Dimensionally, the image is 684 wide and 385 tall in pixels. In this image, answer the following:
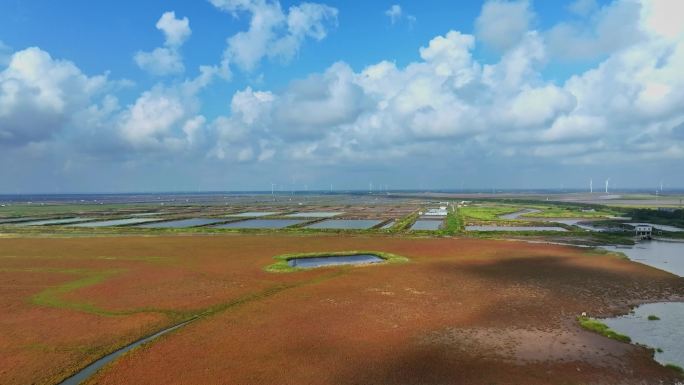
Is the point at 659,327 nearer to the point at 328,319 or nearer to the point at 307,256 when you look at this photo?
the point at 328,319

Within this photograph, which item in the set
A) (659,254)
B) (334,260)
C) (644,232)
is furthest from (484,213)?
(334,260)

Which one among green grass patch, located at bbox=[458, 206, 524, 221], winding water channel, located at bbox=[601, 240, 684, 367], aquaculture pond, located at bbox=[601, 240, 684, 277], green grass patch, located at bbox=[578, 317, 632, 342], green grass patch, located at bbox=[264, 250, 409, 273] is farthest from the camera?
green grass patch, located at bbox=[458, 206, 524, 221]

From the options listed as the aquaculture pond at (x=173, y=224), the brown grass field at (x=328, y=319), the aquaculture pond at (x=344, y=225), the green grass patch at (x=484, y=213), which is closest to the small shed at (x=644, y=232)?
the brown grass field at (x=328, y=319)

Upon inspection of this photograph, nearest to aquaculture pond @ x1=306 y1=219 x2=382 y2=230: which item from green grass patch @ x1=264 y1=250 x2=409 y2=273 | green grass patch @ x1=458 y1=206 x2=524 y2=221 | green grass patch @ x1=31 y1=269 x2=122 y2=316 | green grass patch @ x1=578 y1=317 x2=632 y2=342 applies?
green grass patch @ x1=458 y1=206 x2=524 y2=221

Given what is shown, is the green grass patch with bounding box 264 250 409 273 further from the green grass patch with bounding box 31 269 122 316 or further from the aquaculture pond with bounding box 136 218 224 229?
Result: the aquaculture pond with bounding box 136 218 224 229

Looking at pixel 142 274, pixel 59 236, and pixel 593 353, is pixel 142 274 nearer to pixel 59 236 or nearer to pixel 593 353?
pixel 593 353

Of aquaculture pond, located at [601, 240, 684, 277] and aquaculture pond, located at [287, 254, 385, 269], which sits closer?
aquaculture pond, located at [601, 240, 684, 277]

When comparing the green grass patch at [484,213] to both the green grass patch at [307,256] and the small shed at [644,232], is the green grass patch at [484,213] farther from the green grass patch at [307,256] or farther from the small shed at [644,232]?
the green grass patch at [307,256]
